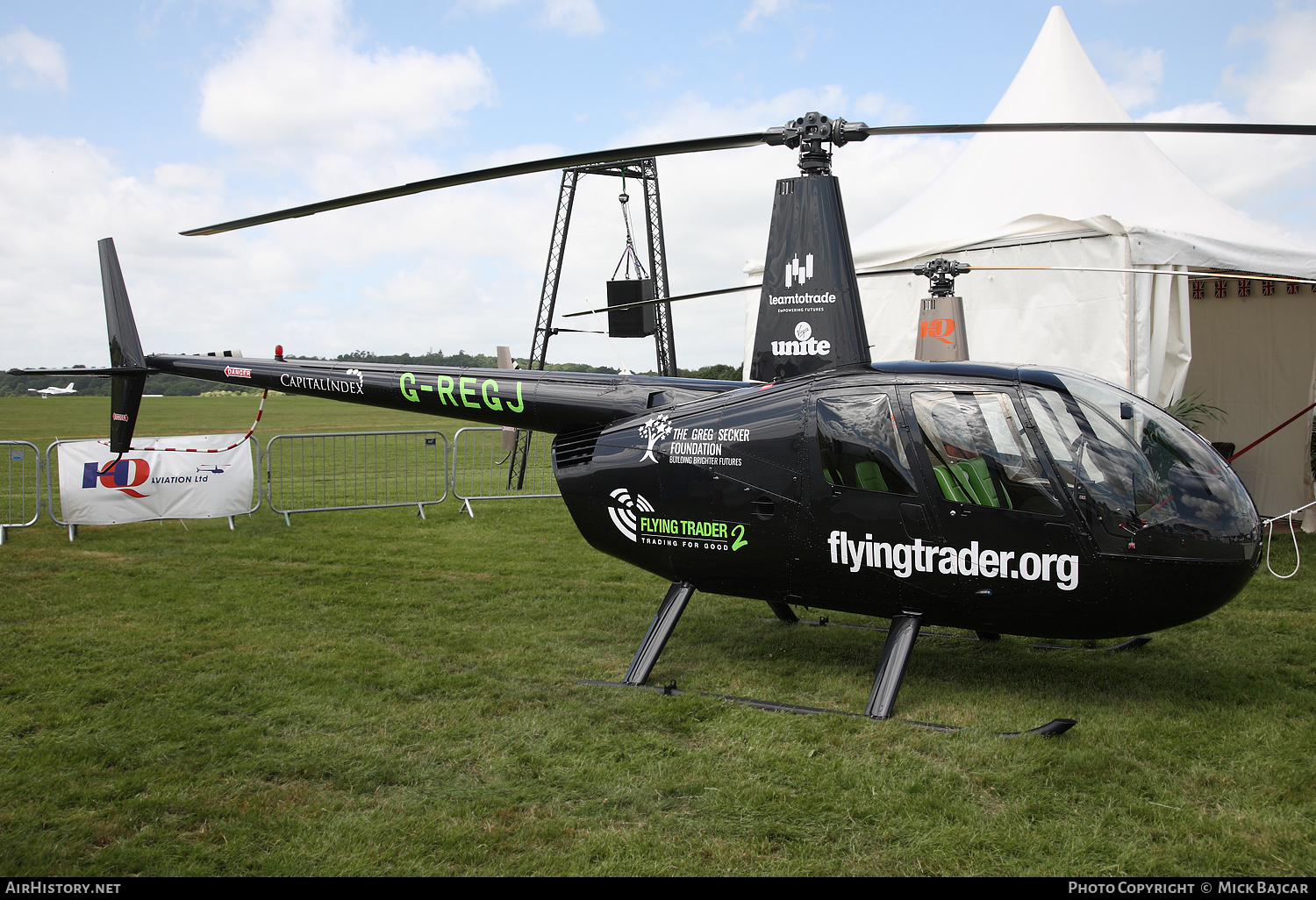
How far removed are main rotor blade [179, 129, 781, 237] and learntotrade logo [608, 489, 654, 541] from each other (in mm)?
2069

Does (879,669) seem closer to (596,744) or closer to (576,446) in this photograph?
(596,744)

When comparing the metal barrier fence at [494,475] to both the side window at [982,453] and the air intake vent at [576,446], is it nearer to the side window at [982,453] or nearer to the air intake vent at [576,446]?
the air intake vent at [576,446]

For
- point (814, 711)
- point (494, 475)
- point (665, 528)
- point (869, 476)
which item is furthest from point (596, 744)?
point (494, 475)

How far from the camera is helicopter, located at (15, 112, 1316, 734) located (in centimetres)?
439

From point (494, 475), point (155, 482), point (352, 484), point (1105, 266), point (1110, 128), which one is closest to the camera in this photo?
point (1110, 128)

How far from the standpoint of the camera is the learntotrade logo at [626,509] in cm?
553

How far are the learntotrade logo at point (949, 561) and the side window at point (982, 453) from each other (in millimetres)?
265

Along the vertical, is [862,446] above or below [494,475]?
above

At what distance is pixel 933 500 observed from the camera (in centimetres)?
466

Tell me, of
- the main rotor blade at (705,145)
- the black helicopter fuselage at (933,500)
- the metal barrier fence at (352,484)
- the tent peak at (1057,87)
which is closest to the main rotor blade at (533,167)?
the main rotor blade at (705,145)

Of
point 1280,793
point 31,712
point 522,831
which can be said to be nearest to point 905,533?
point 1280,793

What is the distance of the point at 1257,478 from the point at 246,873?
481 inches

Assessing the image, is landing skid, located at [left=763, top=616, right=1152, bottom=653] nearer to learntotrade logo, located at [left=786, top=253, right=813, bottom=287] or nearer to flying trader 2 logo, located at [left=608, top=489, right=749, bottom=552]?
flying trader 2 logo, located at [left=608, top=489, right=749, bottom=552]

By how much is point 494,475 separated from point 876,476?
1217cm
